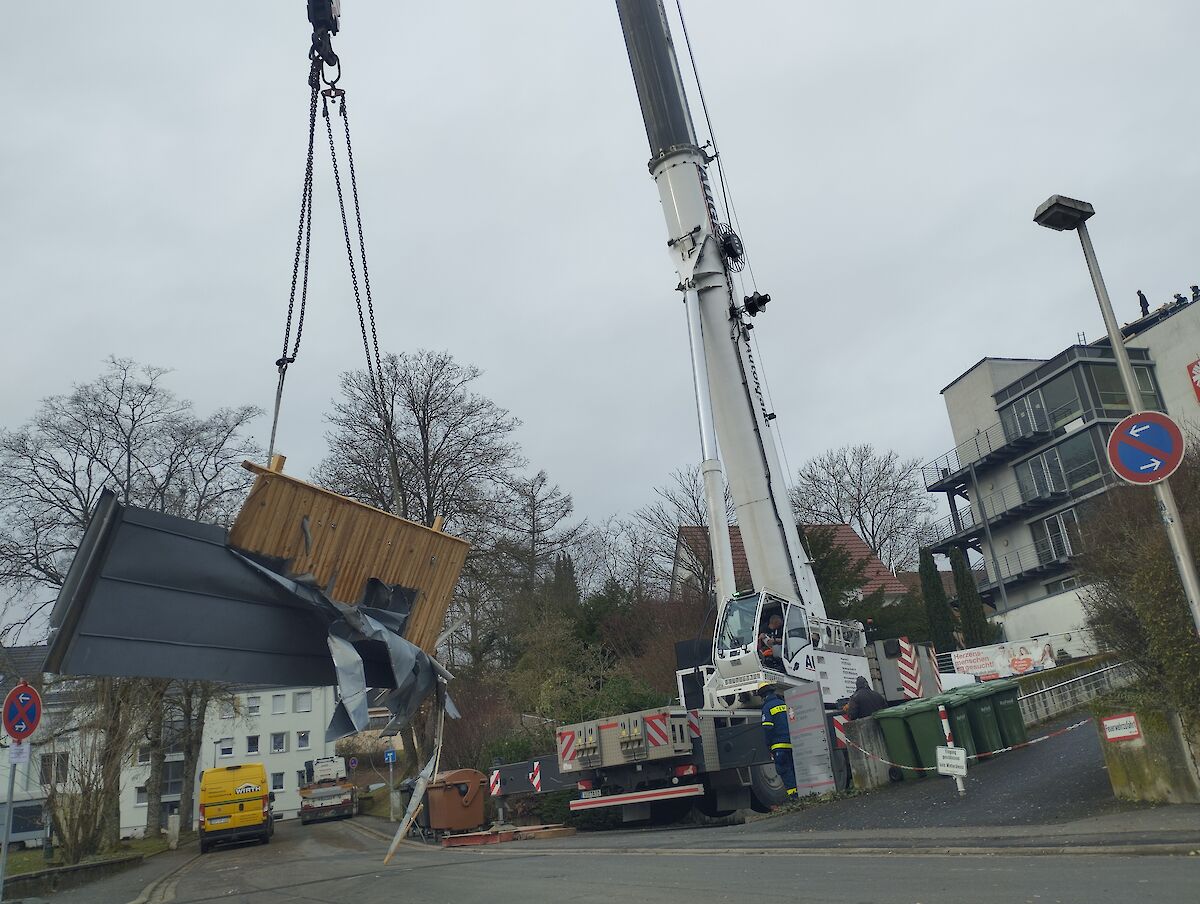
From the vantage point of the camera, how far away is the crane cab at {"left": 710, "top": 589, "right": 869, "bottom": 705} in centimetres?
1487

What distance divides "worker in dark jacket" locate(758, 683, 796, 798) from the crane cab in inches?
25.7

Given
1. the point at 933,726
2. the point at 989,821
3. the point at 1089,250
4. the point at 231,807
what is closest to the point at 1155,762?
the point at 989,821

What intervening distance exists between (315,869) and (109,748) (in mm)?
8549

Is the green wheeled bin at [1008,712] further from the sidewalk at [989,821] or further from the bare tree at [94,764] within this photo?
the bare tree at [94,764]

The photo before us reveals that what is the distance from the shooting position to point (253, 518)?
288 inches

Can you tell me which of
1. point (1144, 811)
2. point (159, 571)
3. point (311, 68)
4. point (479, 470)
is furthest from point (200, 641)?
point (479, 470)

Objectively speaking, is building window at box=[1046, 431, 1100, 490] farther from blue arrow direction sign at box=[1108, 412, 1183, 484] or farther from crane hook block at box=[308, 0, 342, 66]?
crane hook block at box=[308, 0, 342, 66]

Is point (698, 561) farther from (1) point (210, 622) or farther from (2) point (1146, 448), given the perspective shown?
(1) point (210, 622)

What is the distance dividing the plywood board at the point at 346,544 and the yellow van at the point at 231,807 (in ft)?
60.8

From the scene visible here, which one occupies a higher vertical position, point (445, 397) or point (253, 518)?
point (445, 397)

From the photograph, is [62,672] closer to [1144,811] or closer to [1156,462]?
[1156,462]

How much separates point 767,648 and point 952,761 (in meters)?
3.77

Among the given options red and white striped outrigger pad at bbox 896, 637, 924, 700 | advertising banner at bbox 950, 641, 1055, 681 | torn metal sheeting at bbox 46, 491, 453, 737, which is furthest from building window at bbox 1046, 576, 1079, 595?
torn metal sheeting at bbox 46, 491, 453, 737

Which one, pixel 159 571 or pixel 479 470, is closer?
pixel 159 571
